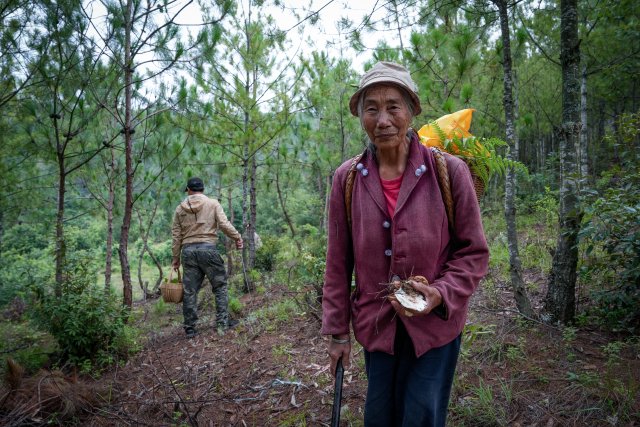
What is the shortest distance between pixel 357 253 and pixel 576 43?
3159 millimetres

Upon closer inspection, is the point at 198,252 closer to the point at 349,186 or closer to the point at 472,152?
the point at 349,186

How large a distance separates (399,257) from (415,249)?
8cm

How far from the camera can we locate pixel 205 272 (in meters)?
5.93

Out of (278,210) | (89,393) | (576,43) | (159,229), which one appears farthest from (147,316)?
(159,229)

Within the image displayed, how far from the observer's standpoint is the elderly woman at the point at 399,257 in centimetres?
159

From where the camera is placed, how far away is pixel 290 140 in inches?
428

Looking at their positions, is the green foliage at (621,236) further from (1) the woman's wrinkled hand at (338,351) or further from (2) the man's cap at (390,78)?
(1) the woman's wrinkled hand at (338,351)

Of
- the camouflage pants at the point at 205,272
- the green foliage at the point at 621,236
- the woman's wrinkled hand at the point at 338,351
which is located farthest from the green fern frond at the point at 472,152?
the camouflage pants at the point at 205,272

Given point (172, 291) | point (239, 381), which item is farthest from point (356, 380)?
point (172, 291)

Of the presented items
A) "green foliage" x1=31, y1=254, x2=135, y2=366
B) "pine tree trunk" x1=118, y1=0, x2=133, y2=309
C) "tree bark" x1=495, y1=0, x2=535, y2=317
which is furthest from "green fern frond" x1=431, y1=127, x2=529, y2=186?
"pine tree trunk" x1=118, y1=0, x2=133, y2=309

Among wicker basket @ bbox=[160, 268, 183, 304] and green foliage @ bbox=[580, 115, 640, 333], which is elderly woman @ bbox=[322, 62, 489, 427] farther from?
wicker basket @ bbox=[160, 268, 183, 304]

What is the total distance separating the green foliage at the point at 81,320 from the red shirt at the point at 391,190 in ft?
A: 14.9

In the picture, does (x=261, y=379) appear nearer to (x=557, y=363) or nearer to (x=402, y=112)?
(x=557, y=363)

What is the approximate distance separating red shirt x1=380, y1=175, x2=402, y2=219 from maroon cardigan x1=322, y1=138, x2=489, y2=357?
41 mm
